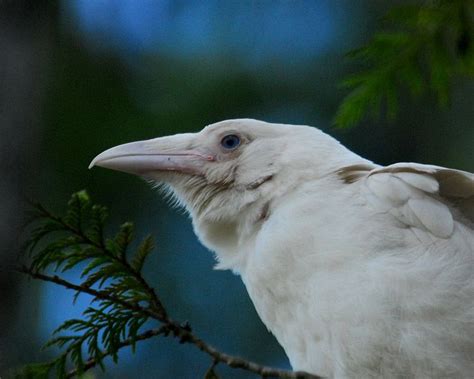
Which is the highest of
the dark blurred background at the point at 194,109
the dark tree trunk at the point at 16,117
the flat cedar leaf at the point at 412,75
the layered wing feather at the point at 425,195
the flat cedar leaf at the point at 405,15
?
the flat cedar leaf at the point at 405,15

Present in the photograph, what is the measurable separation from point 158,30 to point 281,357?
12.5 feet

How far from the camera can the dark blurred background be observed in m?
8.34

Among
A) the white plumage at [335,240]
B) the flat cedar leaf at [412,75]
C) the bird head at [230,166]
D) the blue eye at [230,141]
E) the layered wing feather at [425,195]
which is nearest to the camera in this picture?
the flat cedar leaf at [412,75]

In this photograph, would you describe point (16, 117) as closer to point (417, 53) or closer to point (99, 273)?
point (99, 273)

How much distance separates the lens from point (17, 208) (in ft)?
9.05

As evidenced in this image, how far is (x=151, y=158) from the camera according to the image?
4.03 m

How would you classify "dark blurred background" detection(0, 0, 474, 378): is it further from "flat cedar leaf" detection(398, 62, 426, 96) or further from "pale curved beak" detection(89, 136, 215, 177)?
"flat cedar leaf" detection(398, 62, 426, 96)

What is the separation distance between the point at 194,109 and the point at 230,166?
463 cm

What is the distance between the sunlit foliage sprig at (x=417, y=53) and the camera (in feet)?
8.46

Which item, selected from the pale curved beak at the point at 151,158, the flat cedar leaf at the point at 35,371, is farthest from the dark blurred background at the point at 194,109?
the flat cedar leaf at the point at 35,371

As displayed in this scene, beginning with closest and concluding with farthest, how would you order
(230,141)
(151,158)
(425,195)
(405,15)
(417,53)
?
(405,15), (417,53), (425,195), (151,158), (230,141)

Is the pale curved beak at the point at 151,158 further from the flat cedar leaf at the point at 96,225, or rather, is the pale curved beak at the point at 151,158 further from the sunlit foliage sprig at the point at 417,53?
the sunlit foliage sprig at the point at 417,53

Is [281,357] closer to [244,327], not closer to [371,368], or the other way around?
[244,327]

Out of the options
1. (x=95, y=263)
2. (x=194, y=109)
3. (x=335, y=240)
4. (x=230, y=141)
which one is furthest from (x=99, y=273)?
(x=194, y=109)
